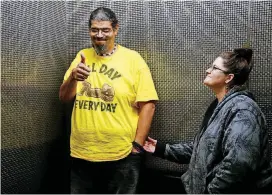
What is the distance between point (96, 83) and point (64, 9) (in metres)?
0.61

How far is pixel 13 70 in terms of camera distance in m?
1.62

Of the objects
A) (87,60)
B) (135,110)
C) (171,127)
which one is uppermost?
(87,60)

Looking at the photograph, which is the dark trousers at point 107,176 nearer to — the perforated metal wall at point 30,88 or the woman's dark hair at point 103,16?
the perforated metal wall at point 30,88

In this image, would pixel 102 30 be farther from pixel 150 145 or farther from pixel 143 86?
pixel 150 145

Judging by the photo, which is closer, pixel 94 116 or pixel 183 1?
pixel 94 116

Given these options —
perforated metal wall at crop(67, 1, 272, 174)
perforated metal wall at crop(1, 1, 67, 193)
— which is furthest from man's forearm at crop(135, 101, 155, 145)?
perforated metal wall at crop(1, 1, 67, 193)

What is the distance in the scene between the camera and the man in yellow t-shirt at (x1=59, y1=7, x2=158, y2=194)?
1.75 meters

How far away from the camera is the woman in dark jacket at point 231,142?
1402 mm

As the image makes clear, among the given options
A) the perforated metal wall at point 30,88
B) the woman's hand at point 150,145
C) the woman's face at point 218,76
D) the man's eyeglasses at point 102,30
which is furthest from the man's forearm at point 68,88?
the woman's face at point 218,76

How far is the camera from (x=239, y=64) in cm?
161

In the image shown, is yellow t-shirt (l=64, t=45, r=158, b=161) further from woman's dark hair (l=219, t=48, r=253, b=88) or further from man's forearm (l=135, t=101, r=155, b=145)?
woman's dark hair (l=219, t=48, r=253, b=88)

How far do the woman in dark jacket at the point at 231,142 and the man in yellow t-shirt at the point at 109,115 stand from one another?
0.32 meters

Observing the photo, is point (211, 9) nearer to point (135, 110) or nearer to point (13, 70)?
point (135, 110)

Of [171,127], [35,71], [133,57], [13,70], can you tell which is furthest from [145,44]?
[13,70]
